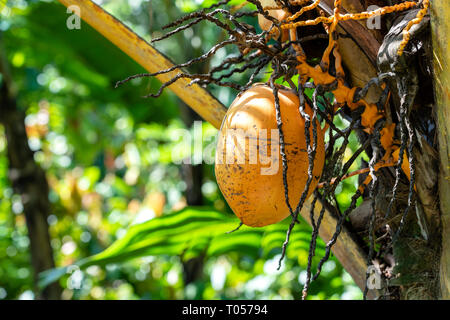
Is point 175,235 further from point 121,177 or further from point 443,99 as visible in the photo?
point 121,177

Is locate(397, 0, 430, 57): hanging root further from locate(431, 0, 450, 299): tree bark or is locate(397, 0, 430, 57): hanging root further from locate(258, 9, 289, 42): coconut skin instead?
locate(258, 9, 289, 42): coconut skin

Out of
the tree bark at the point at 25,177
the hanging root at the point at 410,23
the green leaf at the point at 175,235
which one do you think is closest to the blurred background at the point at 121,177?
the green leaf at the point at 175,235

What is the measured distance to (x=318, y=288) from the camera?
Answer: 5.31ft

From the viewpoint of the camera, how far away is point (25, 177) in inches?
95.7

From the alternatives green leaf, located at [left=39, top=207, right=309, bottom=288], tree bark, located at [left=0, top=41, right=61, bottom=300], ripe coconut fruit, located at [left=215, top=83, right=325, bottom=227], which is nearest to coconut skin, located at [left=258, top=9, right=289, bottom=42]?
ripe coconut fruit, located at [left=215, top=83, right=325, bottom=227]

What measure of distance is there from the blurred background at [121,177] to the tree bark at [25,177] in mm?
119

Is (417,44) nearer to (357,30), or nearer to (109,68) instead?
(357,30)

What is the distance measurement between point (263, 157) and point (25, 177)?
6.54ft

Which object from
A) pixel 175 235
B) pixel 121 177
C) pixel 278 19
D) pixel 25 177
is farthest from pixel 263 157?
pixel 121 177

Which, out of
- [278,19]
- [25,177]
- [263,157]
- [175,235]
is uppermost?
[278,19]

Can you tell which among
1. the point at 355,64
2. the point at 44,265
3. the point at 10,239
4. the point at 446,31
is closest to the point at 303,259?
the point at 44,265

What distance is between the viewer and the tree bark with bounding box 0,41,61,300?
2398 millimetres

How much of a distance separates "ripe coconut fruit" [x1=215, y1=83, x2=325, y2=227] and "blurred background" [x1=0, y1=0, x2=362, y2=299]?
0.58 metres

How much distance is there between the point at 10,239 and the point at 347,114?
301 cm
